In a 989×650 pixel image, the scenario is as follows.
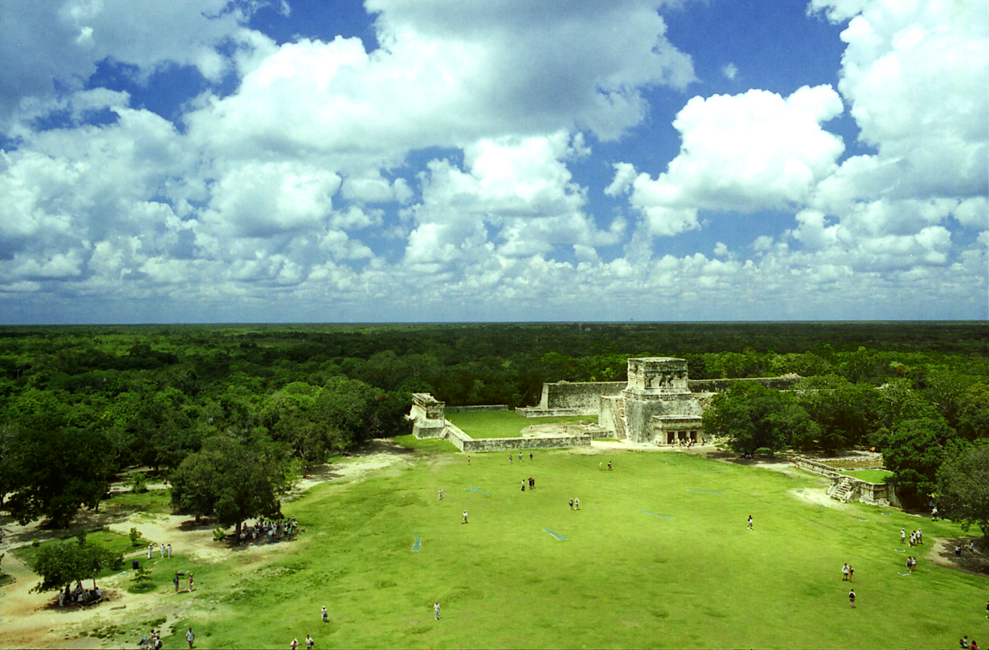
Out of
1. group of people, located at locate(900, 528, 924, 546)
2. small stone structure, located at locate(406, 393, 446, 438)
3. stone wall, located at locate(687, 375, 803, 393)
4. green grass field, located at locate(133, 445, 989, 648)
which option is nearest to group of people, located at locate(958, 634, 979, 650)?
green grass field, located at locate(133, 445, 989, 648)

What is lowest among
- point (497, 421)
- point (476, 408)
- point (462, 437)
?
point (497, 421)

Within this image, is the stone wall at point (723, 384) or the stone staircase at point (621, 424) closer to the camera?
the stone staircase at point (621, 424)

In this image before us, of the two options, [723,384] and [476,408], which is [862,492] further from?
[476,408]

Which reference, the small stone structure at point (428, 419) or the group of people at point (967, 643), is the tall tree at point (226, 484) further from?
the group of people at point (967, 643)

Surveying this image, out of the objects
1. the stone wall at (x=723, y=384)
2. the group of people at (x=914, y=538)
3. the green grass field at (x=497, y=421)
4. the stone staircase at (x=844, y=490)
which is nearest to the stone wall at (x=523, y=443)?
the green grass field at (x=497, y=421)

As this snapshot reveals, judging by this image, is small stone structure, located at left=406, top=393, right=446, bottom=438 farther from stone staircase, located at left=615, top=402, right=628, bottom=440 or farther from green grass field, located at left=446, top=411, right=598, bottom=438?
stone staircase, located at left=615, top=402, right=628, bottom=440

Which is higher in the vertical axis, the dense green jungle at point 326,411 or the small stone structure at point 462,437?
the dense green jungle at point 326,411

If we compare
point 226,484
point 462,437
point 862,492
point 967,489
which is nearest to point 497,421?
point 462,437
